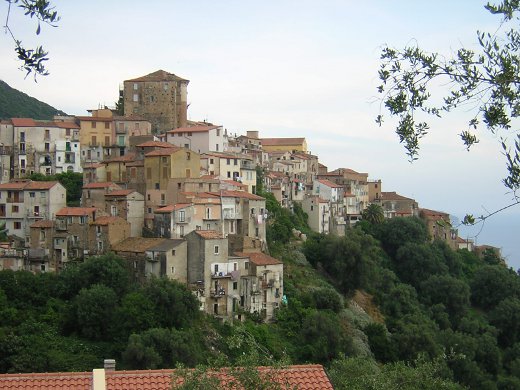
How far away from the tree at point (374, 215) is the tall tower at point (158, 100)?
65.6 ft

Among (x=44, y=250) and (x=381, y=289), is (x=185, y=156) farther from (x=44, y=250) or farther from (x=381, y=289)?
(x=381, y=289)

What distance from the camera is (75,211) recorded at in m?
47.2

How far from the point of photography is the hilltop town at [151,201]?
45.2 metres

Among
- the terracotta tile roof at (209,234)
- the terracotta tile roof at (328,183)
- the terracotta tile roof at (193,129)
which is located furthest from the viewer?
the terracotta tile roof at (328,183)

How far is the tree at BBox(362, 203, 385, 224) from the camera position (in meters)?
74.8

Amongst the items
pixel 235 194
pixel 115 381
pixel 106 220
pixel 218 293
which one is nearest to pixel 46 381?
pixel 115 381

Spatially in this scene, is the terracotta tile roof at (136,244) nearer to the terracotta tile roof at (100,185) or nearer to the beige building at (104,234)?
the beige building at (104,234)

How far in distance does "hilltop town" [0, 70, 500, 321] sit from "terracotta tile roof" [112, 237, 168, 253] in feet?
0.22

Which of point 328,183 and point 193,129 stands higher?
point 193,129

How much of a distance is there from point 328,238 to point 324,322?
13968 mm

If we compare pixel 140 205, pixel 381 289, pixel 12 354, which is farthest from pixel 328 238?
pixel 12 354

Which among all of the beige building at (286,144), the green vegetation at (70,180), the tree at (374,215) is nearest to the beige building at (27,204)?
the green vegetation at (70,180)

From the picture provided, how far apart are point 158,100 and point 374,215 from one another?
2274cm

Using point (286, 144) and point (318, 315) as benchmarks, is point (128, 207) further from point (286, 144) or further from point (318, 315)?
point (286, 144)
